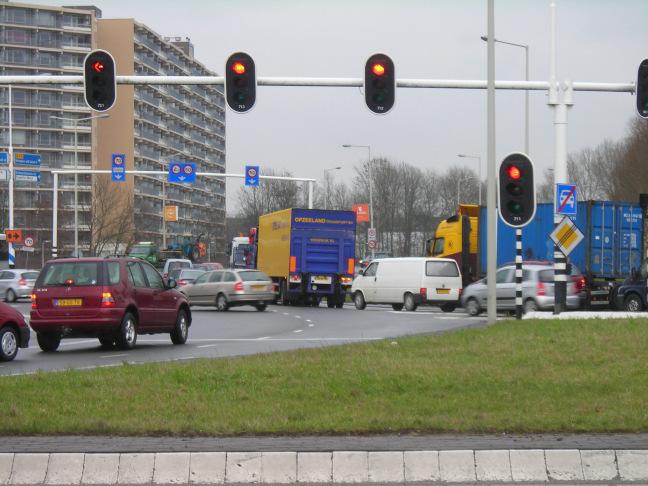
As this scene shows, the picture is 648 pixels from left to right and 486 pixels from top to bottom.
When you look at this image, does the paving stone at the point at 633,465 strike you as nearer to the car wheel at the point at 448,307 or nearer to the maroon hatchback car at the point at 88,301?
the maroon hatchback car at the point at 88,301

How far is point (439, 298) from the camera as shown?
39719mm

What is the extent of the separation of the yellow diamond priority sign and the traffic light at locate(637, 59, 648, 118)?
345 cm

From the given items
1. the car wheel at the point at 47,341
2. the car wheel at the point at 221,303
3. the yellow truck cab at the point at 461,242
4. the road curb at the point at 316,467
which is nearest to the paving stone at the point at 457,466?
the road curb at the point at 316,467

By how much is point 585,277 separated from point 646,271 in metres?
2.43

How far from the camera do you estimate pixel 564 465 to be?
8609mm

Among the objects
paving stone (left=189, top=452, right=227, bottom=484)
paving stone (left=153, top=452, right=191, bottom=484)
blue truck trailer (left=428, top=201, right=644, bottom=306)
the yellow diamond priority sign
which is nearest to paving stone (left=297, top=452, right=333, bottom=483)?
paving stone (left=189, top=452, right=227, bottom=484)

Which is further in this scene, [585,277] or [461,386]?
[585,277]

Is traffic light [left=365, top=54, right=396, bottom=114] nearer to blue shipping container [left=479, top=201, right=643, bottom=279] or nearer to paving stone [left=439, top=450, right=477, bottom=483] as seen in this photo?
paving stone [left=439, top=450, right=477, bottom=483]

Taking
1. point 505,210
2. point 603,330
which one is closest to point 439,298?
point 505,210

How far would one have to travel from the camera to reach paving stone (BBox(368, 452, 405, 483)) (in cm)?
850

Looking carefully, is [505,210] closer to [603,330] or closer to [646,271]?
[603,330]

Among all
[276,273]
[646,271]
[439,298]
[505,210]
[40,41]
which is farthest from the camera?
[40,41]

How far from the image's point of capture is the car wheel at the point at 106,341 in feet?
72.9

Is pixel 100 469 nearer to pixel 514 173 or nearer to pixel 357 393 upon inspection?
pixel 357 393
